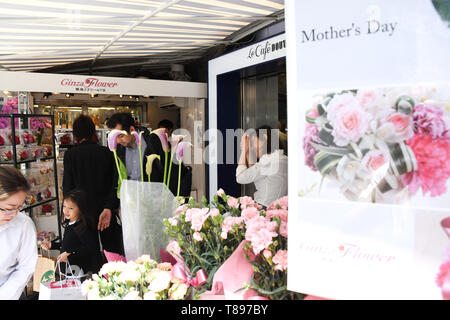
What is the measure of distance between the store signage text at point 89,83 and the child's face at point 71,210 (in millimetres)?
2710

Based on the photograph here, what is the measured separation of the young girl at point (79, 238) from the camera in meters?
2.72

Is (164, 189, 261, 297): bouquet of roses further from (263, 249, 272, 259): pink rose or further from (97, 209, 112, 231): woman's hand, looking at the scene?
(97, 209, 112, 231): woman's hand

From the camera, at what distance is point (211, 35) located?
5117mm

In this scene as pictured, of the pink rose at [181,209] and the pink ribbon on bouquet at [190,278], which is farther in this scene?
the pink rose at [181,209]

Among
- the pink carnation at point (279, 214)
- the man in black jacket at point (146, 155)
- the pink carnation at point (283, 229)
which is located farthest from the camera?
the man in black jacket at point (146, 155)

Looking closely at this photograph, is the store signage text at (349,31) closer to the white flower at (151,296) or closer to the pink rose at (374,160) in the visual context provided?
the pink rose at (374,160)

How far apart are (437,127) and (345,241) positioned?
326mm

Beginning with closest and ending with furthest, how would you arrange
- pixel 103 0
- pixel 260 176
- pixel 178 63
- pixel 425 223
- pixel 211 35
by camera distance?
pixel 425 223, pixel 103 0, pixel 260 176, pixel 211 35, pixel 178 63

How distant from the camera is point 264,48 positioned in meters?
4.45

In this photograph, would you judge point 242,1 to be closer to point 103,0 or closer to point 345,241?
point 103,0

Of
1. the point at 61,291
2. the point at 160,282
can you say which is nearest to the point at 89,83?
the point at 61,291

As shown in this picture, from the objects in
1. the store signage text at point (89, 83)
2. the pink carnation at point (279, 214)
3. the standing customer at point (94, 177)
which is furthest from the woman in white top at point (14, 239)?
the store signage text at point (89, 83)
